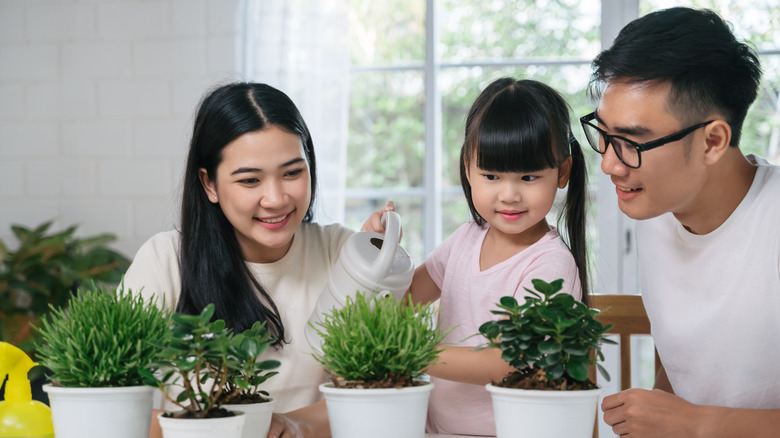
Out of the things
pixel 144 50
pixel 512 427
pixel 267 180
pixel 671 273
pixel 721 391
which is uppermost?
pixel 144 50

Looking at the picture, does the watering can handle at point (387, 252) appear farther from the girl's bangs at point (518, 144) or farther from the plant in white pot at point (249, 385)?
the girl's bangs at point (518, 144)

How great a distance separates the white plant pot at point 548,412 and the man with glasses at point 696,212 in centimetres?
26

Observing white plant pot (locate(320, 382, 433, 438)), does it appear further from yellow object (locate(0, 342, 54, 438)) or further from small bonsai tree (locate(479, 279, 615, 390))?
yellow object (locate(0, 342, 54, 438))

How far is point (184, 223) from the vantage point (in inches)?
→ 57.8

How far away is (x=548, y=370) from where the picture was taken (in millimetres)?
823

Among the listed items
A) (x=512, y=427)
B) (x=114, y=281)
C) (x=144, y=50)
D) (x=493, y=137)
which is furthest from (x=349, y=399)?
(x=144, y=50)

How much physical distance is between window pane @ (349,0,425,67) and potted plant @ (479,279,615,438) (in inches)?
96.9

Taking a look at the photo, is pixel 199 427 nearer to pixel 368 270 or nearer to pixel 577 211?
pixel 368 270

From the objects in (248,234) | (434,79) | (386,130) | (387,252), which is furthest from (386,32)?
(387,252)

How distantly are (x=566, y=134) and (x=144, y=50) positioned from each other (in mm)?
2232

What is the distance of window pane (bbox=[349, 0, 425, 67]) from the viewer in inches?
125

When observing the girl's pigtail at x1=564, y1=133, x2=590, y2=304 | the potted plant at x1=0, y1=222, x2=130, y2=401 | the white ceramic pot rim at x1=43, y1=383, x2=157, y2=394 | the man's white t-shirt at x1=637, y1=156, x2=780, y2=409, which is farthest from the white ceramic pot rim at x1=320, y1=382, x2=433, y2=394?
the potted plant at x1=0, y1=222, x2=130, y2=401

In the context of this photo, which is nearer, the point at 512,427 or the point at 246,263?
the point at 512,427

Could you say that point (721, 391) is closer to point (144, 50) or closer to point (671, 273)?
point (671, 273)
